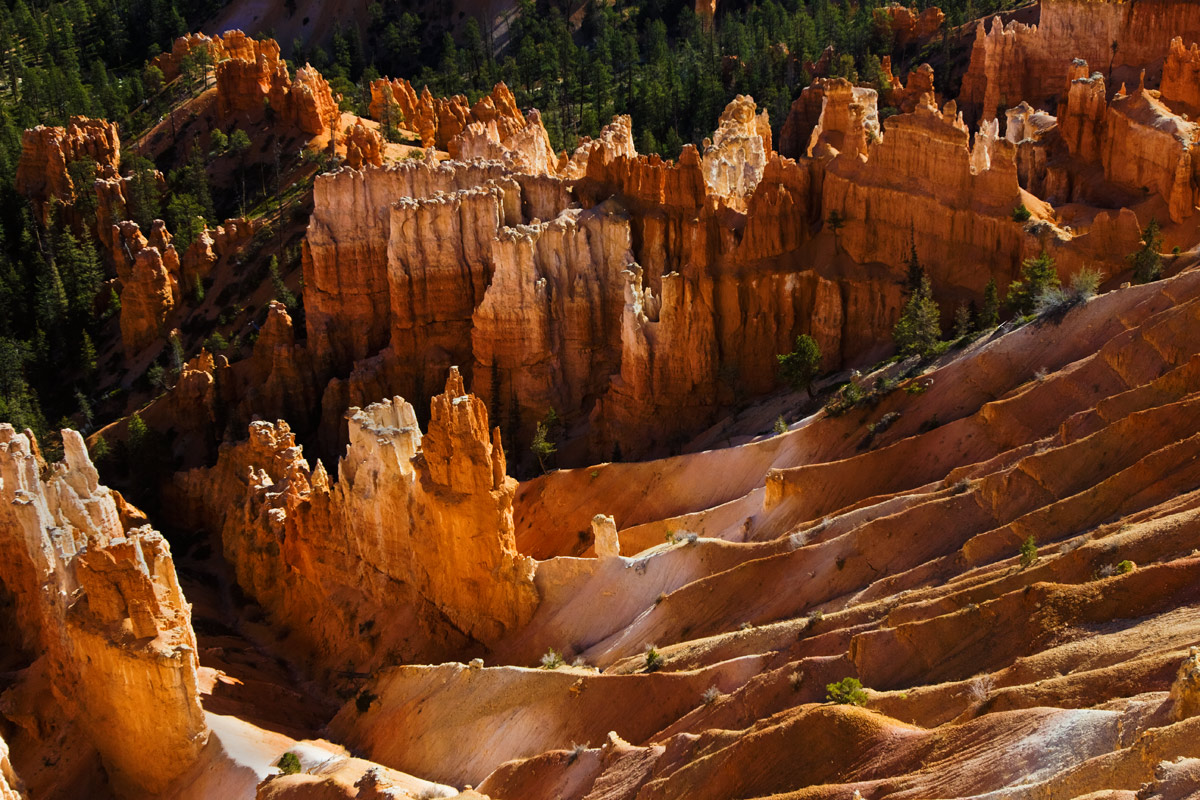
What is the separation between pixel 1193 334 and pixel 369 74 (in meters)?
87.2

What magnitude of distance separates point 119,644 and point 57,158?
211 feet

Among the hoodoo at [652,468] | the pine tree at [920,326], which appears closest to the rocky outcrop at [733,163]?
the hoodoo at [652,468]

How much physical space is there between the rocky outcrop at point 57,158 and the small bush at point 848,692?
2932 inches

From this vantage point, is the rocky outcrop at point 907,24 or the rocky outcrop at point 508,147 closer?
the rocky outcrop at point 508,147

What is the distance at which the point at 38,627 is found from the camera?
37.1 m

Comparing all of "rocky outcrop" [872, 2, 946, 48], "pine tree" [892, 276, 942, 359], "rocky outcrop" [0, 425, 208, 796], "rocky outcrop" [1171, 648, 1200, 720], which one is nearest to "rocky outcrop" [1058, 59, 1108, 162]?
"pine tree" [892, 276, 942, 359]

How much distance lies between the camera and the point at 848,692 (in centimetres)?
2152

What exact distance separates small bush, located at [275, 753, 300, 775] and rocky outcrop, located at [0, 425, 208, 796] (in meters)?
2.61

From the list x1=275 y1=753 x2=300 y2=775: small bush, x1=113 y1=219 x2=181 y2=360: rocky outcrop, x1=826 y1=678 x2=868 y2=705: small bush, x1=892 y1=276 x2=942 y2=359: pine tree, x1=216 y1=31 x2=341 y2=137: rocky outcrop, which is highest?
x1=826 y1=678 x2=868 y2=705: small bush

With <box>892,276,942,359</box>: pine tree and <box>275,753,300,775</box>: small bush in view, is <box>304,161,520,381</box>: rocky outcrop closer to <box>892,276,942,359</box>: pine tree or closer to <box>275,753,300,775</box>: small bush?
<box>892,276,942,359</box>: pine tree

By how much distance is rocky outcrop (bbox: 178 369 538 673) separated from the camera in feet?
119

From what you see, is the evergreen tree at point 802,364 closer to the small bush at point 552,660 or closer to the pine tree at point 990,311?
the pine tree at point 990,311

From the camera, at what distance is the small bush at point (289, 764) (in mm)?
29734

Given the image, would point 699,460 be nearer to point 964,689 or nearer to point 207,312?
point 964,689
